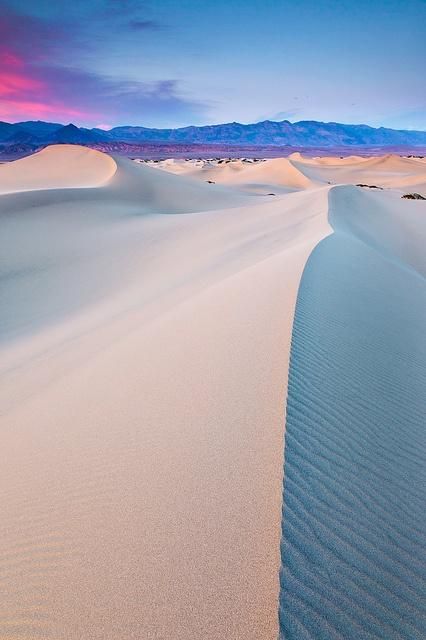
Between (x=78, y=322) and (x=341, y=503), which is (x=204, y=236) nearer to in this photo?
(x=78, y=322)

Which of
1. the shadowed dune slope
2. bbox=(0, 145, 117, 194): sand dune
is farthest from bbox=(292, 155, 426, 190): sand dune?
the shadowed dune slope

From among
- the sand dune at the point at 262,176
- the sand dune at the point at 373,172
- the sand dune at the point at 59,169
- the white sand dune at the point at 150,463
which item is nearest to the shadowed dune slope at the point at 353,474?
the white sand dune at the point at 150,463

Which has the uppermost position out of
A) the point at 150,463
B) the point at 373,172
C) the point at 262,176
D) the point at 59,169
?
the point at 373,172

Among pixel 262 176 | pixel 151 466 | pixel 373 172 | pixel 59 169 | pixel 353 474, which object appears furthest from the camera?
pixel 373 172

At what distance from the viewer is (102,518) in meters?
2.63

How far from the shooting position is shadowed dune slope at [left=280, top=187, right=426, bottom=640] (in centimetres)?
206

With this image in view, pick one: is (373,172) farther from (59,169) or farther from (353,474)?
(353,474)

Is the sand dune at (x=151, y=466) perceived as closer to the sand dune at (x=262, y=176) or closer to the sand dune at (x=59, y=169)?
the sand dune at (x=59, y=169)

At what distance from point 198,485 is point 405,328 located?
4034mm

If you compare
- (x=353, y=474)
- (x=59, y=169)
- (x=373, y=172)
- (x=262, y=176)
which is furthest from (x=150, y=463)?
(x=373, y=172)

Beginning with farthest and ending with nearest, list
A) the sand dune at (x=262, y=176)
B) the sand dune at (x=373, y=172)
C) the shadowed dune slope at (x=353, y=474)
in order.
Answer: the sand dune at (x=373, y=172)
the sand dune at (x=262, y=176)
the shadowed dune slope at (x=353, y=474)

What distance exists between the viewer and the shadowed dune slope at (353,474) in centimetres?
206

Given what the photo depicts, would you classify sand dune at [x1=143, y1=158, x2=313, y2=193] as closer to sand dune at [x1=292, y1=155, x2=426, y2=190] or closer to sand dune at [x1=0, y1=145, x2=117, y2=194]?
sand dune at [x1=292, y1=155, x2=426, y2=190]

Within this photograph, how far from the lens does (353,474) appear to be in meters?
2.83
